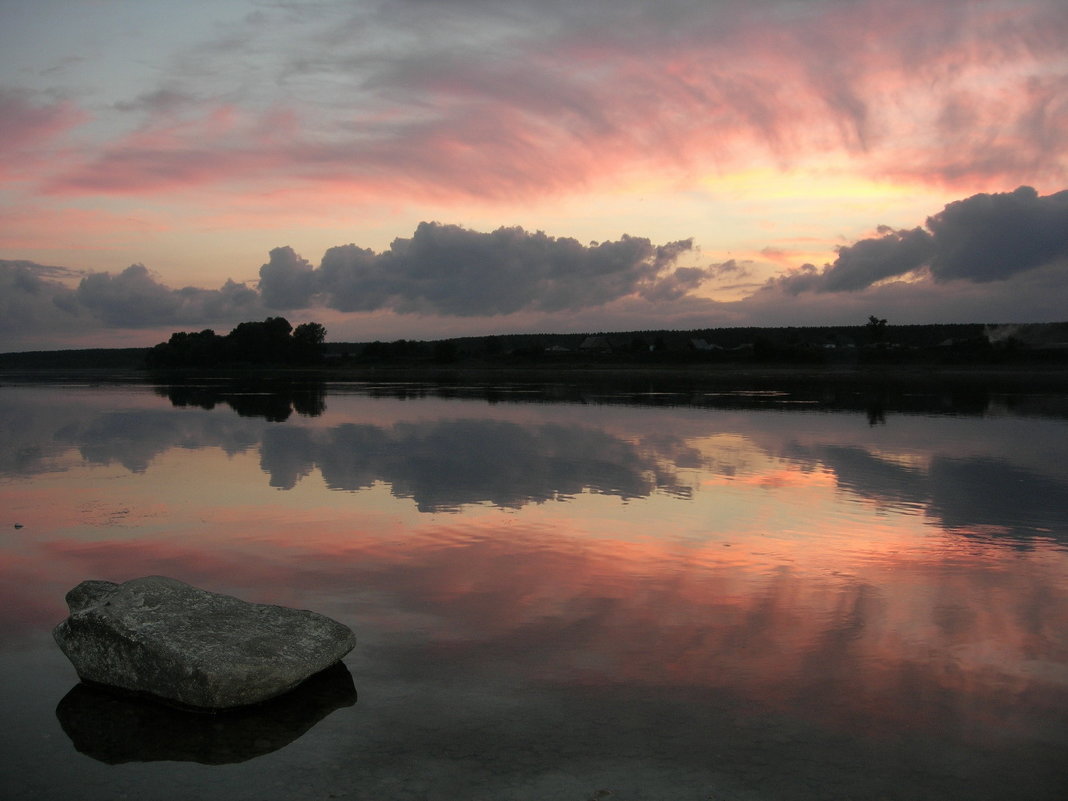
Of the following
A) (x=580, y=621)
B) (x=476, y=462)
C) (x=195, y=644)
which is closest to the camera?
(x=195, y=644)

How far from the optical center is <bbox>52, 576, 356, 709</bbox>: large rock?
8.18 meters

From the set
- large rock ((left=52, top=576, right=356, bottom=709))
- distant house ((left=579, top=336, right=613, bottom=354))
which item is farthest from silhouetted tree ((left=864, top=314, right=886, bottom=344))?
large rock ((left=52, top=576, right=356, bottom=709))

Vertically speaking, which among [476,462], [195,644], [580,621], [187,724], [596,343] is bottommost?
[187,724]

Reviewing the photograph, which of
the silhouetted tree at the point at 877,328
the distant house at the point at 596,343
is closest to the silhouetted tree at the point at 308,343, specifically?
the distant house at the point at 596,343

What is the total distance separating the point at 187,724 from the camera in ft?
26.3

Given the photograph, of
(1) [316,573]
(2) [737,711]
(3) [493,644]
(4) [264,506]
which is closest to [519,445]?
(4) [264,506]

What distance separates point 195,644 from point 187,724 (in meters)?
0.75

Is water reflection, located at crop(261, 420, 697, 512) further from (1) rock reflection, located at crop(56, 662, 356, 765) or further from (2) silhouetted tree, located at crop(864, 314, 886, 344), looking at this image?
(2) silhouetted tree, located at crop(864, 314, 886, 344)

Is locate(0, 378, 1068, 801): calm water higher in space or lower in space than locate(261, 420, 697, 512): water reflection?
lower

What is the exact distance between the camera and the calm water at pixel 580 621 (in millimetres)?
7211

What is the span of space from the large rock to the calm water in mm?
255

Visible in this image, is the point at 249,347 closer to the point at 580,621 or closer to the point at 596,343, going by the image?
the point at 596,343

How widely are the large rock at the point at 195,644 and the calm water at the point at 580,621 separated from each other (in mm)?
255

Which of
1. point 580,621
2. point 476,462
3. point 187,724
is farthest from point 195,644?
point 476,462
